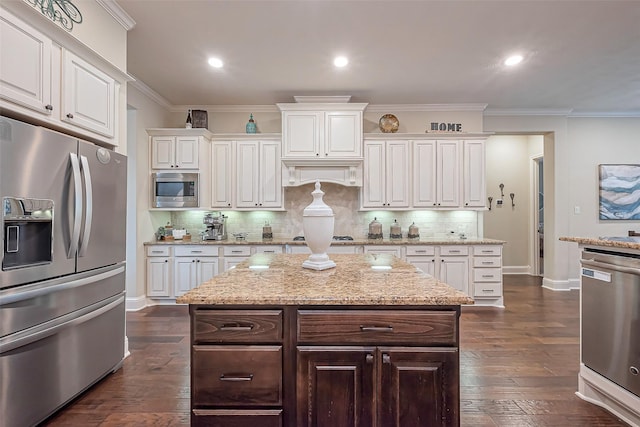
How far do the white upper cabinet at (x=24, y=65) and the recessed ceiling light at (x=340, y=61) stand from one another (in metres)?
2.43

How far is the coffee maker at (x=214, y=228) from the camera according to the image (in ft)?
15.6

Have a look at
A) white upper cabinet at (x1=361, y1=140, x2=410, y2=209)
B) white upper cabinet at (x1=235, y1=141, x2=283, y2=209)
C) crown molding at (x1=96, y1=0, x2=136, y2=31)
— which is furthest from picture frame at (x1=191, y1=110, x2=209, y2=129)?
white upper cabinet at (x1=361, y1=140, x2=410, y2=209)

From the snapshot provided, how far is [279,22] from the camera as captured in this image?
284 cm

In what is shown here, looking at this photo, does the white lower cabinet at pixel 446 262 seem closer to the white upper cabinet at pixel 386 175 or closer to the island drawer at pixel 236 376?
the white upper cabinet at pixel 386 175

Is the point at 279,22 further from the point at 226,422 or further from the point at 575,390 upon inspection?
the point at 575,390

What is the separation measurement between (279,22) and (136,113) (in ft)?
8.08

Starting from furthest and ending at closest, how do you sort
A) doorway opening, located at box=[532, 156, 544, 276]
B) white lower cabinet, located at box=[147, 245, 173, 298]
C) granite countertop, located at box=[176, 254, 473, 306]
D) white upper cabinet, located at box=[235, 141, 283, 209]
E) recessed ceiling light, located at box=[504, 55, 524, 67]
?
doorway opening, located at box=[532, 156, 544, 276]
white upper cabinet, located at box=[235, 141, 283, 209]
white lower cabinet, located at box=[147, 245, 173, 298]
recessed ceiling light, located at box=[504, 55, 524, 67]
granite countertop, located at box=[176, 254, 473, 306]

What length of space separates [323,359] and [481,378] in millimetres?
1788

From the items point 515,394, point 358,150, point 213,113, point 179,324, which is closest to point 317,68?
point 358,150

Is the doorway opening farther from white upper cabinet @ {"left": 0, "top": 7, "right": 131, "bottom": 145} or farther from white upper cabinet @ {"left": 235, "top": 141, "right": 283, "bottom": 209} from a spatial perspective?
white upper cabinet @ {"left": 0, "top": 7, "right": 131, "bottom": 145}

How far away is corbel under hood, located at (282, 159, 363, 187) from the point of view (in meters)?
4.70

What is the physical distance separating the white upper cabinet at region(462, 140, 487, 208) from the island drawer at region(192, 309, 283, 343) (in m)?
4.14

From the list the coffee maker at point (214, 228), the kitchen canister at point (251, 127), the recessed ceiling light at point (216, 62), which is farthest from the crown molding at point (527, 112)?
the coffee maker at point (214, 228)

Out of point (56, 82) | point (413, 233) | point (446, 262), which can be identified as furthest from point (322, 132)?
point (56, 82)
